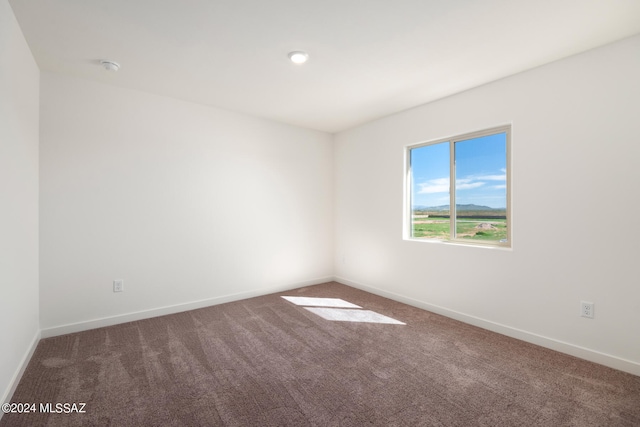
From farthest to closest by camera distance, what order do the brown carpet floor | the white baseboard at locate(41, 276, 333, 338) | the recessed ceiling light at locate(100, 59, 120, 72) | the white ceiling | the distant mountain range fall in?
1. the distant mountain range
2. the white baseboard at locate(41, 276, 333, 338)
3. the recessed ceiling light at locate(100, 59, 120, 72)
4. the white ceiling
5. the brown carpet floor

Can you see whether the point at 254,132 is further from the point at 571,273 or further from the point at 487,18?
the point at 571,273

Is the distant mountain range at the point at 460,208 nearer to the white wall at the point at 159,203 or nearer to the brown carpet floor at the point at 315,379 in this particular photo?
the brown carpet floor at the point at 315,379

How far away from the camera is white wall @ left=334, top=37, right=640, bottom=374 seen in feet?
7.20

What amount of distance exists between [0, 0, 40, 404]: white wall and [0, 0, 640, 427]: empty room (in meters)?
0.03

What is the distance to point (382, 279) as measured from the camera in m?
4.09

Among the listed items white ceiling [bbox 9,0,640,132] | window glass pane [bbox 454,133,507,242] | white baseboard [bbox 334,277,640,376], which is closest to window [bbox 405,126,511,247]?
window glass pane [bbox 454,133,507,242]

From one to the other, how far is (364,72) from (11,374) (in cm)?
347

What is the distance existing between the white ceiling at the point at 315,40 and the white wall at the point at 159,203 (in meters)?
0.45

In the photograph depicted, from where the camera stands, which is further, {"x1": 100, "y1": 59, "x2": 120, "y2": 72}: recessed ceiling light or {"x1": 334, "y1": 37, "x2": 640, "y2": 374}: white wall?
{"x1": 100, "y1": 59, "x2": 120, "y2": 72}: recessed ceiling light

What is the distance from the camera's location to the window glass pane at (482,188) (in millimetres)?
2996

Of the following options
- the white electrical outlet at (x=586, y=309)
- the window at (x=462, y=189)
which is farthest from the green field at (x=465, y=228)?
the white electrical outlet at (x=586, y=309)

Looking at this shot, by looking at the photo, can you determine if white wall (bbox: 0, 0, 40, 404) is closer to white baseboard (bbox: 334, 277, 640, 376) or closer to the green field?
white baseboard (bbox: 334, 277, 640, 376)

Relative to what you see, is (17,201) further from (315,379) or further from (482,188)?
(482,188)

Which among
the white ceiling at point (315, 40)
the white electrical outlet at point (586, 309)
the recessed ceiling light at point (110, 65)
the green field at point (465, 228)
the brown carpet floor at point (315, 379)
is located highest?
the white ceiling at point (315, 40)
